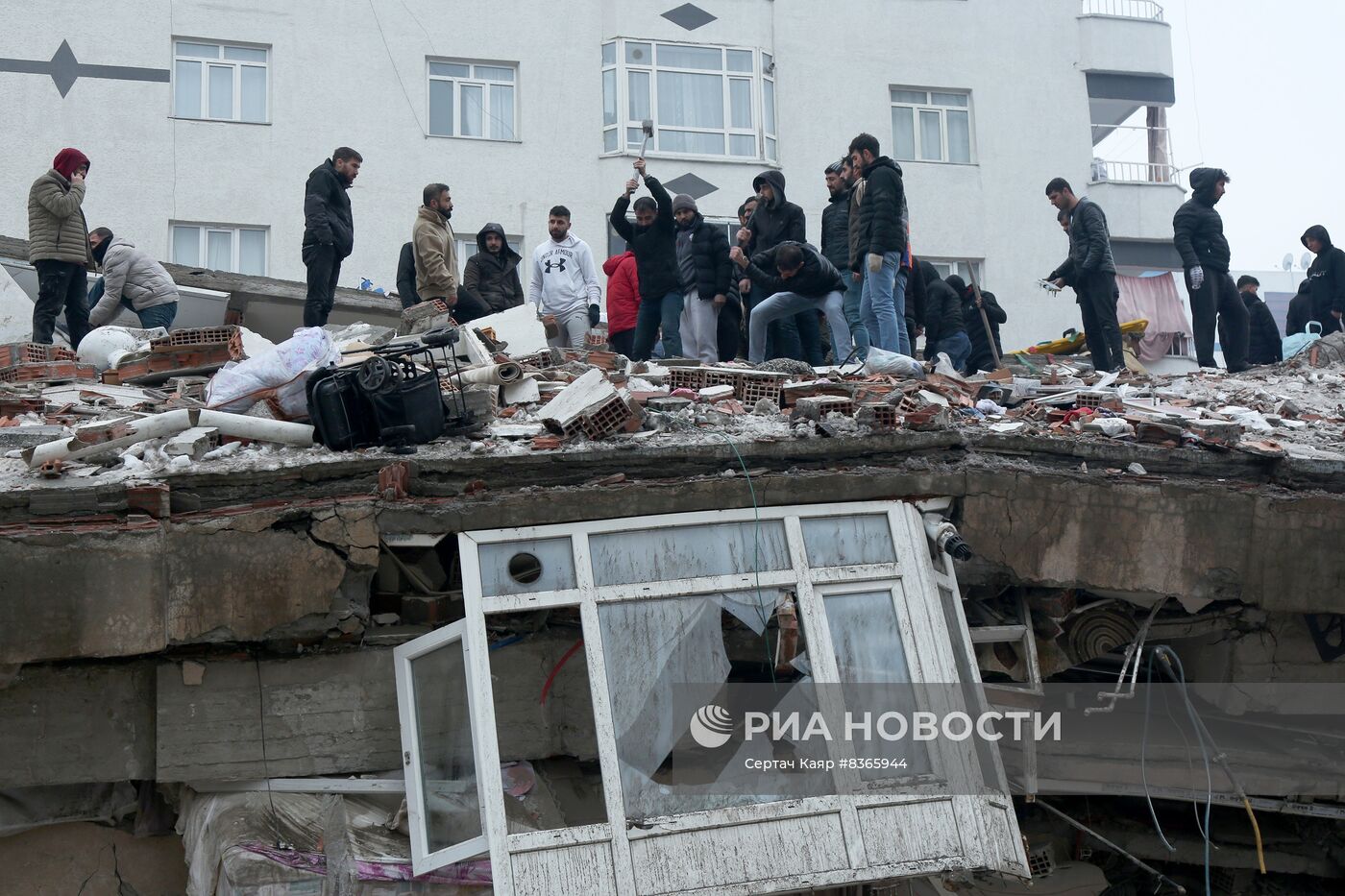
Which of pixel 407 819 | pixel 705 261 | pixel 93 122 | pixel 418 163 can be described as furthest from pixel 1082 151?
pixel 407 819

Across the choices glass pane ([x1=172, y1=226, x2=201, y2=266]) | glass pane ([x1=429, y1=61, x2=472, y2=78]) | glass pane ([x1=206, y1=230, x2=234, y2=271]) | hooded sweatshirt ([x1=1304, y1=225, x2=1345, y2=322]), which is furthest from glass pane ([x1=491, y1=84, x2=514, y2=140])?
hooded sweatshirt ([x1=1304, y1=225, x2=1345, y2=322])

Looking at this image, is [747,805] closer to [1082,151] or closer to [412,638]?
[412,638]

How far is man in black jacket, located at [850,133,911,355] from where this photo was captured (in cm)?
1028

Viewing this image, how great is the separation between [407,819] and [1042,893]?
151 inches

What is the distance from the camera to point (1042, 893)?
8.41m

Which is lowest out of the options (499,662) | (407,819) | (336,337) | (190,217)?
(407,819)

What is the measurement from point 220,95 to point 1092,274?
13.0 meters

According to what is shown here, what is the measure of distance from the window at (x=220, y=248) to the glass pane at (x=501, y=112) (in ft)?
12.1

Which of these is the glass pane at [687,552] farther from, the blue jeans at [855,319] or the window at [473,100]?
the window at [473,100]

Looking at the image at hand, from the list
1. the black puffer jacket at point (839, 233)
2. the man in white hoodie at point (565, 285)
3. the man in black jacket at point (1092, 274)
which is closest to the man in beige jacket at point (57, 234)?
the man in white hoodie at point (565, 285)

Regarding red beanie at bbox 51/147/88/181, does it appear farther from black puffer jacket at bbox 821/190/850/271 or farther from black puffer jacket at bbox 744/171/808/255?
black puffer jacket at bbox 821/190/850/271

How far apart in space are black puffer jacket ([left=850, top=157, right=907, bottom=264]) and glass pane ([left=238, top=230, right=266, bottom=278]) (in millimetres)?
11085

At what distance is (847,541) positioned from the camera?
25.6ft

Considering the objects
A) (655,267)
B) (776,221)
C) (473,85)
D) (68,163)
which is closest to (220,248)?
(473,85)
